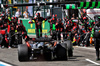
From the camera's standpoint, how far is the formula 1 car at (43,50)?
13797 mm

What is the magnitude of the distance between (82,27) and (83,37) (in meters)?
0.78

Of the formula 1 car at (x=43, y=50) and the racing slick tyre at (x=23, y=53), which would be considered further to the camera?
the formula 1 car at (x=43, y=50)

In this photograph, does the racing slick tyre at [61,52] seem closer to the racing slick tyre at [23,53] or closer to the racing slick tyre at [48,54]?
the racing slick tyre at [48,54]

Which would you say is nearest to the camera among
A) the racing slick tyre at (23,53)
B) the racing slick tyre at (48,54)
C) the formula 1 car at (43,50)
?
the racing slick tyre at (23,53)

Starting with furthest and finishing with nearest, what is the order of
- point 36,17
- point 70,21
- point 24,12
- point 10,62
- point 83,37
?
point 24,12
point 70,21
point 83,37
point 36,17
point 10,62

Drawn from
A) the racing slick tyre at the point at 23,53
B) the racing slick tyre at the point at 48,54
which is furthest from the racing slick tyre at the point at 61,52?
the racing slick tyre at the point at 23,53

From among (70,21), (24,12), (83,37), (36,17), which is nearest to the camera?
(36,17)

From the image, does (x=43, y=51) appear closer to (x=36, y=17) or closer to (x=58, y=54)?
(x=58, y=54)

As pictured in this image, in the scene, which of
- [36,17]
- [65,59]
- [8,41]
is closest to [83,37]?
[36,17]

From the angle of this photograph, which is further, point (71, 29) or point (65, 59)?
point (71, 29)

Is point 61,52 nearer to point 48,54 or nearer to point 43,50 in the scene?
point 48,54

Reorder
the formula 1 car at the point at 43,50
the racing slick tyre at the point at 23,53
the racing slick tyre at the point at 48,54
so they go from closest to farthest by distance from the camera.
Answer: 1. the racing slick tyre at the point at 23,53
2. the formula 1 car at the point at 43,50
3. the racing slick tyre at the point at 48,54

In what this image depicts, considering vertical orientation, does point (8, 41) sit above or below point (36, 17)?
below

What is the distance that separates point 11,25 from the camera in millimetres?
22000
